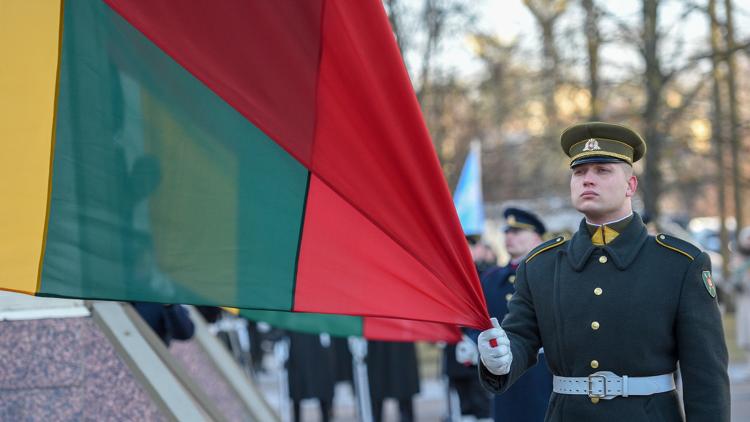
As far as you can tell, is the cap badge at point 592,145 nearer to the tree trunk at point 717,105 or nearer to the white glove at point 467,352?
the white glove at point 467,352

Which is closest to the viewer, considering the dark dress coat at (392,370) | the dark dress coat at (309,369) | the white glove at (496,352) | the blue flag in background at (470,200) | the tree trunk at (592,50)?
the white glove at (496,352)

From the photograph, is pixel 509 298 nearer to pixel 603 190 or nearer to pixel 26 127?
pixel 603 190

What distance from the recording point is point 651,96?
17.7 m

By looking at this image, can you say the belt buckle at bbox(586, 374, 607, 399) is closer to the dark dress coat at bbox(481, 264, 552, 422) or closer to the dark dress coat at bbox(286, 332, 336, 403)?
the dark dress coat at bbox(481, 264, 552, 422)

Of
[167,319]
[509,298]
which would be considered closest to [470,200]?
[509,298]

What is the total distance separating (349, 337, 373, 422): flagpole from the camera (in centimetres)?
1230

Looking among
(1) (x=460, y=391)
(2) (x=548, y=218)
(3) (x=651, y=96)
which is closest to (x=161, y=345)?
(1) (x=460, y=391)

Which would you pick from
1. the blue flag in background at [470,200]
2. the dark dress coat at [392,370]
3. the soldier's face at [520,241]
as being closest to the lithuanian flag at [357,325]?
the soldier's face at [520,241]

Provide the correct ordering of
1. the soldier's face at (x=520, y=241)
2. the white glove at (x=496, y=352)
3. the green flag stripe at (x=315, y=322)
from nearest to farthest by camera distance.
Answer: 1. the white glove at (x=496, y=352)
2. the green flag stripe at (x=315, y=322)
3. the soldier's face at (x=520, y=241)

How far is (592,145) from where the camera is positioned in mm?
4199

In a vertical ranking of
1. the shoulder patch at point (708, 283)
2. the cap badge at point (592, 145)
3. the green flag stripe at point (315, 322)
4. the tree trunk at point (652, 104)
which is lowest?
the shoulder patch at point (708, 283)

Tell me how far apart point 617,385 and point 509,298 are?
135 inches

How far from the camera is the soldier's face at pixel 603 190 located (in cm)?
411

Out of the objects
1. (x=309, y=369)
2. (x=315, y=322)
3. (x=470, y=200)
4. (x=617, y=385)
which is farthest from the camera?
(x=470, y=200)
